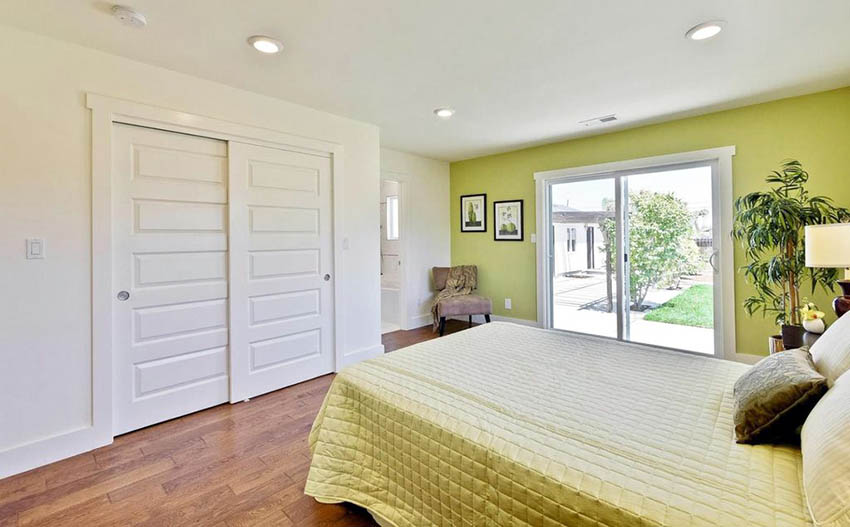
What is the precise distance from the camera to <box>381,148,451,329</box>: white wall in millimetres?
5016

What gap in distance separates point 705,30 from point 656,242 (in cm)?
226

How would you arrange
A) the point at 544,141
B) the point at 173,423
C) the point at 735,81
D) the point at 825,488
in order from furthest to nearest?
the point at 544,141
the point at 735,81
the point at 173,423
the point at 825,488

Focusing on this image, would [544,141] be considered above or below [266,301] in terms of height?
above

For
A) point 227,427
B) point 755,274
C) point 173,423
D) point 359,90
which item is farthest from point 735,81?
point 173,423

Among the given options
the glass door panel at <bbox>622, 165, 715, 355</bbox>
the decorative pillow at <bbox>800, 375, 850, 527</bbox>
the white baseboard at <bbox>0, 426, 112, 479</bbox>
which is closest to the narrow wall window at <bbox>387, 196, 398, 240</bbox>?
the glass door panel at <bbox>622, 165, 715, 355</bbox>

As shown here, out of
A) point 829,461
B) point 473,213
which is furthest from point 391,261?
point 829,461

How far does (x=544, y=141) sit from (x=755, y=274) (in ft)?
7.93

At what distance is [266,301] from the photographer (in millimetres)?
3066

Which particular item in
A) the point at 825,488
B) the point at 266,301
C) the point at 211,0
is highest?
the point at 211,0

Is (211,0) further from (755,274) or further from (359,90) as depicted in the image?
(755,274)

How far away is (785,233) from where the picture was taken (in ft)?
9.08

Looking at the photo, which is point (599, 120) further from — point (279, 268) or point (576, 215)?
point (279, 268)

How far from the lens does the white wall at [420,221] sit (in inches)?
197

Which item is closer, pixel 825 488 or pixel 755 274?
pixel 825 488
